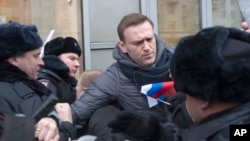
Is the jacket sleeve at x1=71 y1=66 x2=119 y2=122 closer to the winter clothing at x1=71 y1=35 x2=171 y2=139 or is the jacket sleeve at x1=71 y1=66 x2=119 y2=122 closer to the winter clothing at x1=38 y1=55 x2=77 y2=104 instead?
the winter clothing at x1=71 y1=35 x2=171 y2=139

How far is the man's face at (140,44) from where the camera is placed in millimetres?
3617

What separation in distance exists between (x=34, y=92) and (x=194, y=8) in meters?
5.15

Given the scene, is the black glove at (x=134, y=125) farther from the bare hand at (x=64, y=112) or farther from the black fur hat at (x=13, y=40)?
the black fur hat at (x=13, y=40)

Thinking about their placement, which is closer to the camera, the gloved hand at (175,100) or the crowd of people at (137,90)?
the crowd of people at (137,90)

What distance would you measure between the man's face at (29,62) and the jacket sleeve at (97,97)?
38 cm

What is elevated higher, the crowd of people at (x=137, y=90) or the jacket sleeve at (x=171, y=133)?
the crowd of people at (x=137, y=90)

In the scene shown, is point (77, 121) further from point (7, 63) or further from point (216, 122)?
point (216, 122)

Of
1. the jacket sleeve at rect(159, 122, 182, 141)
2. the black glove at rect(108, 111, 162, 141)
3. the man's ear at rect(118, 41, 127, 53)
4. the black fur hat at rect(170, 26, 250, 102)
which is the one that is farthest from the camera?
the man's ear at rect(118, 41, 127, 53)

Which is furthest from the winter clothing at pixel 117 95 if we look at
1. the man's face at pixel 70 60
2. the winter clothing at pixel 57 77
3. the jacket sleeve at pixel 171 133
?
the man's face at pixel 70 60

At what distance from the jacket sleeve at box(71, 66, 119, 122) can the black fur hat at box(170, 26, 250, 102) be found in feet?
4.27

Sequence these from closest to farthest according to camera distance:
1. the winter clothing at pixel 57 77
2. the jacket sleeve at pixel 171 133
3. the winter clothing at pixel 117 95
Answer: the jacket sleeve at pixel 171 133 → the winter clothing at pixel 117 95 → the winter clothing at pixel 57 77

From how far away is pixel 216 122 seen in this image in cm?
221

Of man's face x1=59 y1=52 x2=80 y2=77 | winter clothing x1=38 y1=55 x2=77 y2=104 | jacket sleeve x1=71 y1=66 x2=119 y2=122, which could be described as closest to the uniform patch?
winter clothing x1=38 y1=55 x2=77 y2=104

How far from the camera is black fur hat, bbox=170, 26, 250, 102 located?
2154 millimetres
